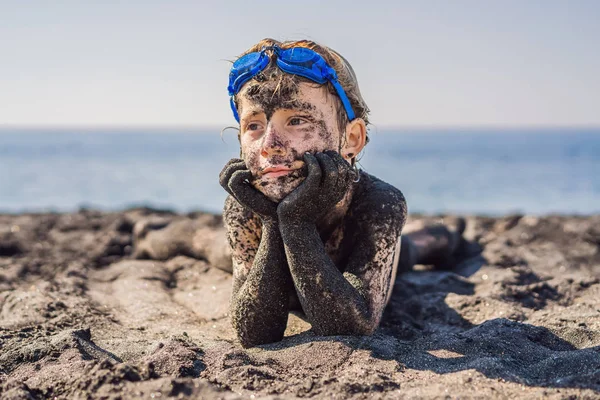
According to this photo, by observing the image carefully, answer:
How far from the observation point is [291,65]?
3105mm

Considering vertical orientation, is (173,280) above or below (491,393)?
below

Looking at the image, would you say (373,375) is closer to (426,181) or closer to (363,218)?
(363,218)

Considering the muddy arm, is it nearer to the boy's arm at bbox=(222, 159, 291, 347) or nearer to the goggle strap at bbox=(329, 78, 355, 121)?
the boy's arm at bbox=(222, 159, 291, 347)

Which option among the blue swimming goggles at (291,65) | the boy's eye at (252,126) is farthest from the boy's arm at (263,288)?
the blue swimming goggles at (291,65)

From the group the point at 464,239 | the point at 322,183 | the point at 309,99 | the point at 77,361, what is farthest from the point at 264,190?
the point at 464,239

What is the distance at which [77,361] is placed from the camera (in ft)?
9.08

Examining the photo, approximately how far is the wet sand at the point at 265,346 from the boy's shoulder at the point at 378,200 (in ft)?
2.38

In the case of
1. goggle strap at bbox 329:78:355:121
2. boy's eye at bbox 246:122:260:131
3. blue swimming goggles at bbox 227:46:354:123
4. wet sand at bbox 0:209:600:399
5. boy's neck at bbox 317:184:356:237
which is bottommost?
wet sand at bbox 0:209:600:399

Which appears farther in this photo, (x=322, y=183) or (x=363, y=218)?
(x=363, y=218)

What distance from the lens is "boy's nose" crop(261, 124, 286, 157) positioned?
302 cm

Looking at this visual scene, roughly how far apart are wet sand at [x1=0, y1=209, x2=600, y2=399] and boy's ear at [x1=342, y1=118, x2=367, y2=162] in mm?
1061

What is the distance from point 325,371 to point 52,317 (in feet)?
6.84

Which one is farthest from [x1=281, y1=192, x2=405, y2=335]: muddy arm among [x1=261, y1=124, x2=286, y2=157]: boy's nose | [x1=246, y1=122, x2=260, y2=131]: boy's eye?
[x1=246, y1=122, x2=260, y2=131]: boy's eye

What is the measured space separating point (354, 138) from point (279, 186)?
2.12 ft
